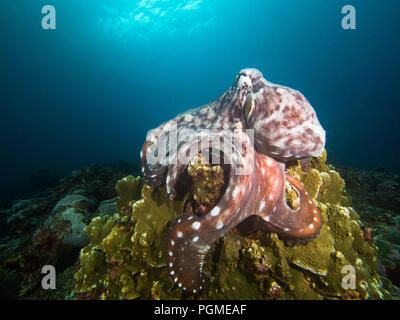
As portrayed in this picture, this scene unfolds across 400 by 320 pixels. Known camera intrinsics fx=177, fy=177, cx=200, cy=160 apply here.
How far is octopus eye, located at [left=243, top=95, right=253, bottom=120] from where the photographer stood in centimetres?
212

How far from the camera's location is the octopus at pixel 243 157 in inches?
76.1

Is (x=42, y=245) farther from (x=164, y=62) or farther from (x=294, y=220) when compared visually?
(x=164, y=62)

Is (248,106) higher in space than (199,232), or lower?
higher

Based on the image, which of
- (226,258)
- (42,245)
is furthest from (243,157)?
(42,245)

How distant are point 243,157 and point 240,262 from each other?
1.35 meters

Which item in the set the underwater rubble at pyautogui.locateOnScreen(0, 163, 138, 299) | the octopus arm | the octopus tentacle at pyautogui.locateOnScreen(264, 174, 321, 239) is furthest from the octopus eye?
the underwater rubble at pyautogui.locateOnScreen(0, 163, 138, 299)

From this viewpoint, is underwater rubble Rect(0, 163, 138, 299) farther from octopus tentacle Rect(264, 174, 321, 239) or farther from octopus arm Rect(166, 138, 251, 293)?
octopus tentacle Rect(264, 174, 321, 239)

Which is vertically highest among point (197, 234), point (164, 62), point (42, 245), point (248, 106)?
point (164, 62)

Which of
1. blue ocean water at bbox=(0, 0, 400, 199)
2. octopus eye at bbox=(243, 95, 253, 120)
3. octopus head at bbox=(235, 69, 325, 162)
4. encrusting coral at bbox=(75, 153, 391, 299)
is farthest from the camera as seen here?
blue ocean water at bbox=(0, 0, 400, 199)

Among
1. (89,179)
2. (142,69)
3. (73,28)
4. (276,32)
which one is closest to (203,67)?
(142,69)

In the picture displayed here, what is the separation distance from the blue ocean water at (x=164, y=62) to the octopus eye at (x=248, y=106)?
3891 centimetres

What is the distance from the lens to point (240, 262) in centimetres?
223

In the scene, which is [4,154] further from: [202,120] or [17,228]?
[202,120]
